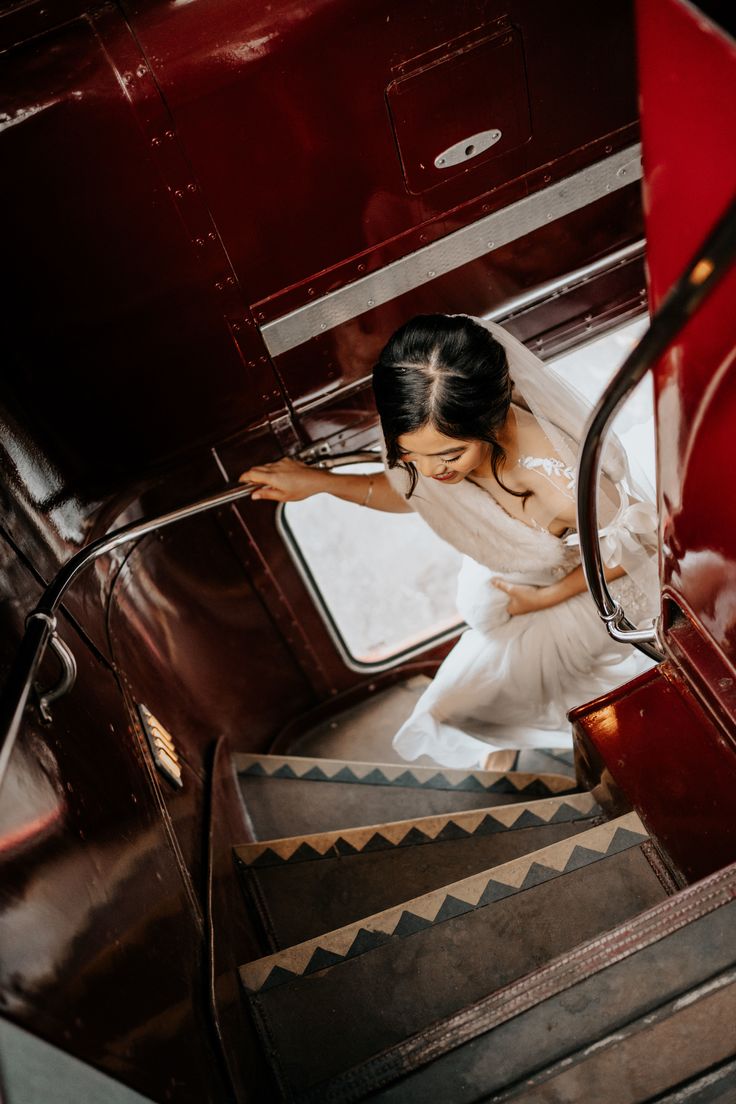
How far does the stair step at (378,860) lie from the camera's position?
285 cm

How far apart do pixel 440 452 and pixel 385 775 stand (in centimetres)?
187

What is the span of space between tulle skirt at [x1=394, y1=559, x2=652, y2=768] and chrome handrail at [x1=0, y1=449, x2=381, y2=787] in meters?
1.38

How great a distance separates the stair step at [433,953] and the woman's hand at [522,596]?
4.04 feet

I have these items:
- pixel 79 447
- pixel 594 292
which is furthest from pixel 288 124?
pixel 594 292

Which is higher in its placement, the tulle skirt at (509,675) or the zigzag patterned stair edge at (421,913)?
the zigzag patterned stair edge at (421,913)

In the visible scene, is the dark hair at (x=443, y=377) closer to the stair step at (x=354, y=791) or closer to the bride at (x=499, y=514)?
the bride at (x=499, y=514)

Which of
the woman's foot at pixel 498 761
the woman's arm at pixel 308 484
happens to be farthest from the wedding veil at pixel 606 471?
the woman's foot at pixel 498 761

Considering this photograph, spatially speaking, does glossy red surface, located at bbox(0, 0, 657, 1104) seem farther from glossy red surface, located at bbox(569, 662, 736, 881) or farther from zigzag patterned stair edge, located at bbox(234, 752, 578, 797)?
glossy red surface, located at bbox(569, 662, 736, 881)

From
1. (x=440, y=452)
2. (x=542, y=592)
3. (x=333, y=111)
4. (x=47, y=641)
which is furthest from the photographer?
(x=542, y=592)

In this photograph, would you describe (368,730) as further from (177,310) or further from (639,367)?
(639,367)

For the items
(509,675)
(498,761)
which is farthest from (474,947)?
(498,761)

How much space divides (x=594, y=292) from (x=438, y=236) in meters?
0.98

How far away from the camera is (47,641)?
172cm

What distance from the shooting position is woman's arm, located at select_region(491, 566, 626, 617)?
3.41 m
